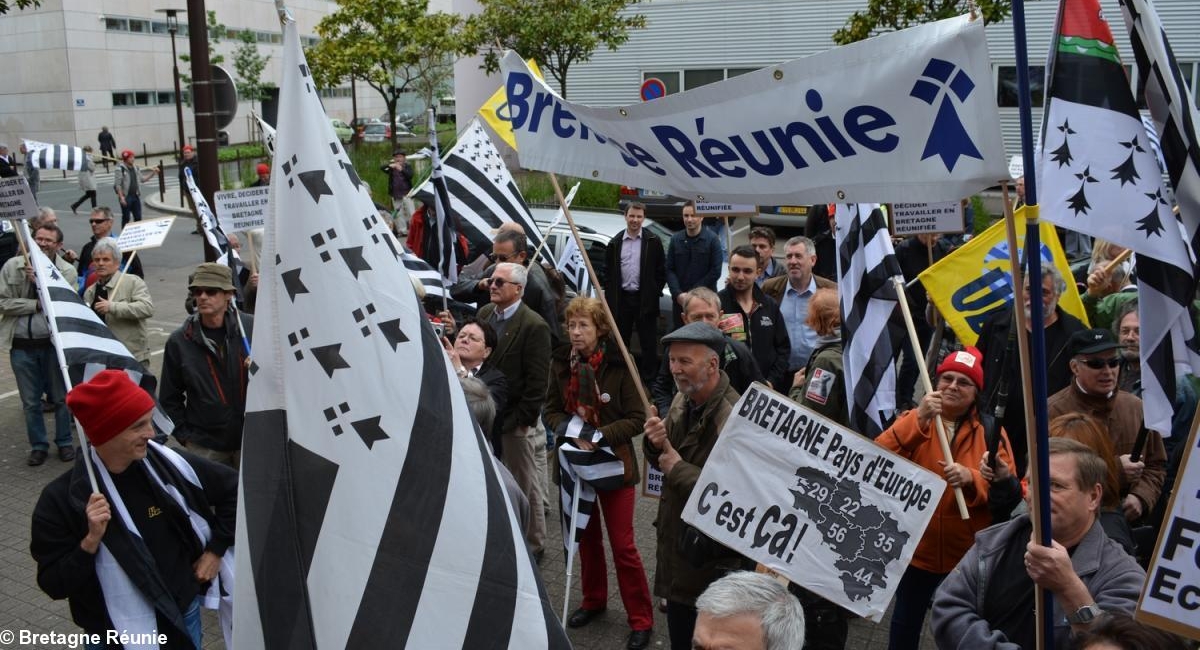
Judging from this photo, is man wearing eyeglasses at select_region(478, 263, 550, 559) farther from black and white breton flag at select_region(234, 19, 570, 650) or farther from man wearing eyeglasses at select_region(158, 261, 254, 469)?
black and white breton flag at select_region(234, 19, 570, 650)

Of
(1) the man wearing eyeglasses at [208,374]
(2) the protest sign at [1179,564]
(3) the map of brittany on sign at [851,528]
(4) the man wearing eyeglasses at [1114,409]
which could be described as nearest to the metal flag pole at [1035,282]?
(2) the protest sign at [1179,564]

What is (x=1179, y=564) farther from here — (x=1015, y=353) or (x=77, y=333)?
(x=77, y=333)

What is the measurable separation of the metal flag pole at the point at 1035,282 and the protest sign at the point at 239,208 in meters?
6.96

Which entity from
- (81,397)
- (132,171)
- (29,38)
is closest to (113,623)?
(81,397)

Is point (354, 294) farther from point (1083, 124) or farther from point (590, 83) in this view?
point (590, 83)

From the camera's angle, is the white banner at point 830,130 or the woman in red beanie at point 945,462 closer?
the white banner at point 830,130

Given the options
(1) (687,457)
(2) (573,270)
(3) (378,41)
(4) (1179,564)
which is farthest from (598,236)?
(3) (378,41)

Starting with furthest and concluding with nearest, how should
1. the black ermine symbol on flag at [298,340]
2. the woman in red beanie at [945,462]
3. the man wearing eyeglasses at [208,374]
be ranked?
1. the man wearing eyeglasses at [208,374]
2. the woman in red beanie at [945,462]
3. the black ermine symbol on flag at [298,340]

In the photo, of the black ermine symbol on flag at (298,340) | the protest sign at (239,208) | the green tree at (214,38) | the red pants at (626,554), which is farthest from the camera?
the green tree at (214,38)

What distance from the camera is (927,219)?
7543mm

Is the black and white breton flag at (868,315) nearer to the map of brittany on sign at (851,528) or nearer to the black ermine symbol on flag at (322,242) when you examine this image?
the map of brittany on sign at (851,528)

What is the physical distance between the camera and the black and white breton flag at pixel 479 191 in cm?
899

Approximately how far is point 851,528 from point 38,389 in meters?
7.05

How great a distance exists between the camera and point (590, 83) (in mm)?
30453
